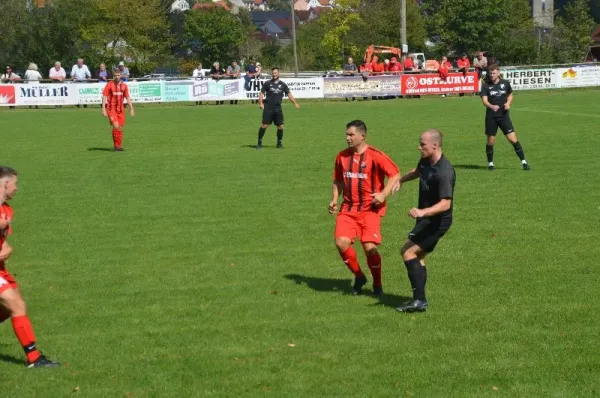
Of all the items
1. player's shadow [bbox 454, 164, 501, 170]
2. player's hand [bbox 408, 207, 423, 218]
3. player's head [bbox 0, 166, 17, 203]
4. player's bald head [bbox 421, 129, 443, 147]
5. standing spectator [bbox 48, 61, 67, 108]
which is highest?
standing spectator [bbox 48, 61, 67, 108]

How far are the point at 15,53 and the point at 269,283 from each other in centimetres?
6283

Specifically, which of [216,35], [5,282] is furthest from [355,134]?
[216,35]

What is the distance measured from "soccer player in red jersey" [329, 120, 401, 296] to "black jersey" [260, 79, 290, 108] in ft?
47.7

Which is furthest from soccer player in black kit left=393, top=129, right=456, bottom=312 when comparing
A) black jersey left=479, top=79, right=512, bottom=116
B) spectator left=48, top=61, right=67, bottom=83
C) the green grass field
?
spectator left=48, top=61, right=67, bottom=83

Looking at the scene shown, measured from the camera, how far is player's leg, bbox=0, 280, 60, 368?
723cm

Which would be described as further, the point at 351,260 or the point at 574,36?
the point at 574,36

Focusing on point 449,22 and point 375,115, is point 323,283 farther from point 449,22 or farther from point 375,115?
point 449,22

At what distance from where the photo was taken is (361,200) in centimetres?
979

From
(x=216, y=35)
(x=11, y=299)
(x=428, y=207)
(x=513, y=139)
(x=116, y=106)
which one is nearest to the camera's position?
(x=11, y=299)

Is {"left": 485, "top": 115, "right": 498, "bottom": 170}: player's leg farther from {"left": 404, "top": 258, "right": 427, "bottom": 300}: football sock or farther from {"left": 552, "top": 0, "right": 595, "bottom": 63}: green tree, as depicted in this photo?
{"left": 552, "top": 0, "right": 595, "bottom": 63}: green tree

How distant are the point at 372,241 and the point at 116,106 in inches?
608

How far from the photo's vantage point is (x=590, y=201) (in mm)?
14773

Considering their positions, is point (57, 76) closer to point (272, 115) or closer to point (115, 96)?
point (115, 96)

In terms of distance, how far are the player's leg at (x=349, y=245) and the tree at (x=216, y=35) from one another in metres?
99.2
